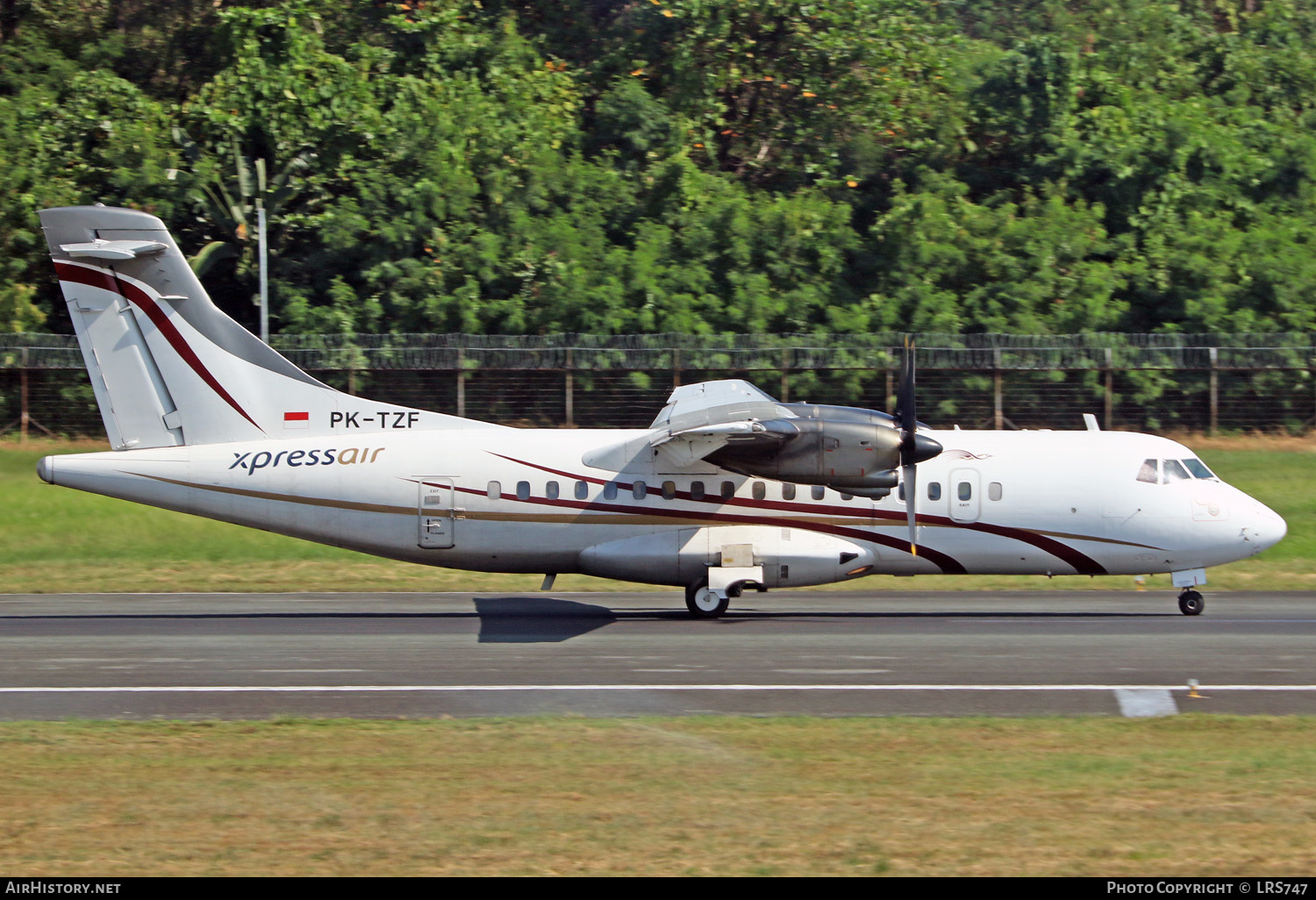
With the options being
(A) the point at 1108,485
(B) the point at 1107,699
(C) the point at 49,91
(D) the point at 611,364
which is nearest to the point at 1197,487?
(A) the point at 1108,485

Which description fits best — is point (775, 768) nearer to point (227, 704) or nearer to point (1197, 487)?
point (227, 704)

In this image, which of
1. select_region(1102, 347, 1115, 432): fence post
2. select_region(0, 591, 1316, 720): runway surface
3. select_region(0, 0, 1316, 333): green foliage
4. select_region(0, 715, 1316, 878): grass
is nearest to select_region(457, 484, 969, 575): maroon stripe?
select_region(0, 591, 1316, 720): runway surface

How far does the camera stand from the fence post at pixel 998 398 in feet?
115

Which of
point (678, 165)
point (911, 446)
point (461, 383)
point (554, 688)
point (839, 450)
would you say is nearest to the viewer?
point (554, 688)

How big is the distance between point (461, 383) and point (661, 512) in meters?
15.4

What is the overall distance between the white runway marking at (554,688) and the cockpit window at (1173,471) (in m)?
6.22

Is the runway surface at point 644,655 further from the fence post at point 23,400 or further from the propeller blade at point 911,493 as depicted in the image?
the fence post at point 23,400

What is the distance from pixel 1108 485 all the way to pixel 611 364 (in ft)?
55.0

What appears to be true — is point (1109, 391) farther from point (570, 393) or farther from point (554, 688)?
point (554, 688)

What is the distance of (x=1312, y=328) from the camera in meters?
37.9

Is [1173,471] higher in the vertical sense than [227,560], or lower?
higher

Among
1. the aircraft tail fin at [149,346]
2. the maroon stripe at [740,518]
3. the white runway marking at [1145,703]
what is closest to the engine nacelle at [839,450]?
the maroon stripe at [740,518]

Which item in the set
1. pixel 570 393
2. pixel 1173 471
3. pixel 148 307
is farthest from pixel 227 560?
pixel 1173 471

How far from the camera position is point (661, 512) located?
20547mm
